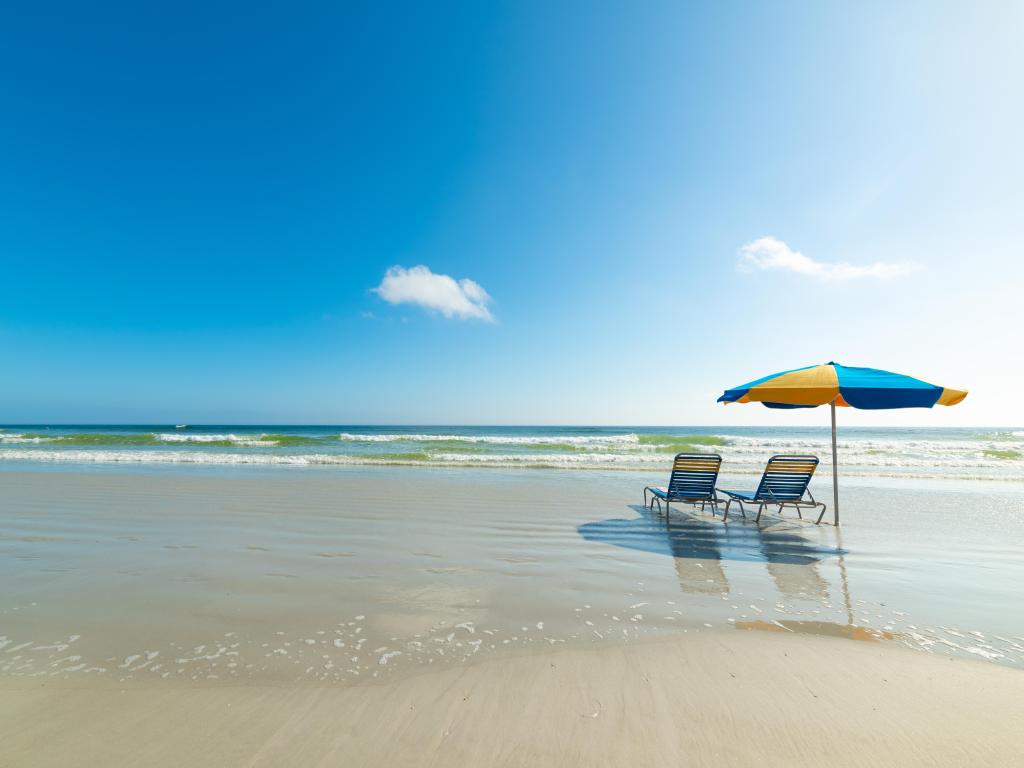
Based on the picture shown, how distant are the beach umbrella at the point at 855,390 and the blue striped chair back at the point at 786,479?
1.42 metres

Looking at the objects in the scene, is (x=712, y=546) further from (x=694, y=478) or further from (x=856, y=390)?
(x=856, y=390)

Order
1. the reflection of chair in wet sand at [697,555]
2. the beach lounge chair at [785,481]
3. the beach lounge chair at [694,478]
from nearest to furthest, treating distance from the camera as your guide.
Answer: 1. the reflection of chair in wet sand at [697,555]
2. the beach lounge chair at [785,481]
3. the beach lounge chair at [694,478]

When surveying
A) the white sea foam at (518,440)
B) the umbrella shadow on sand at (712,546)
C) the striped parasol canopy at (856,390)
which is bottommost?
the umbrella shadow on sand at (712,546)

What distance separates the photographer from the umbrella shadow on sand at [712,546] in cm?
495

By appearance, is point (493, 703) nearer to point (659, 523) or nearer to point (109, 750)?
point (109, 750)

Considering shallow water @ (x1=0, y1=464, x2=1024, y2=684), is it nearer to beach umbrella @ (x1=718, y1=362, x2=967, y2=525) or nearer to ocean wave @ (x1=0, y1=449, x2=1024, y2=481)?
beach umbrella @ (x1=718, y1=362, x2=967, y2=525)

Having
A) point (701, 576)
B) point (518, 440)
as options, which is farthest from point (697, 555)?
point (518, 440)

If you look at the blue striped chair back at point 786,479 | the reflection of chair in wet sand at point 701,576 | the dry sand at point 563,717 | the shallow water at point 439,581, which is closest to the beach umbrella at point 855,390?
the blue striped chair back at point 786,479

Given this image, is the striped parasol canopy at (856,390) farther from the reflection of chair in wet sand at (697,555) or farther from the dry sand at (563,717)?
the dry sand at (563,717)

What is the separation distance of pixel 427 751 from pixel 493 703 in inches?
20.2

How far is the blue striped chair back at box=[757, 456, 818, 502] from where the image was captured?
26.5 feet

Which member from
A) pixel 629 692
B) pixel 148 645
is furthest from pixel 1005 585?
pixel 148 645

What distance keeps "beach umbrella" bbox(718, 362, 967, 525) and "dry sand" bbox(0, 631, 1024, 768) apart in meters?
4.32

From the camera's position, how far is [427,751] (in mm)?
2281
